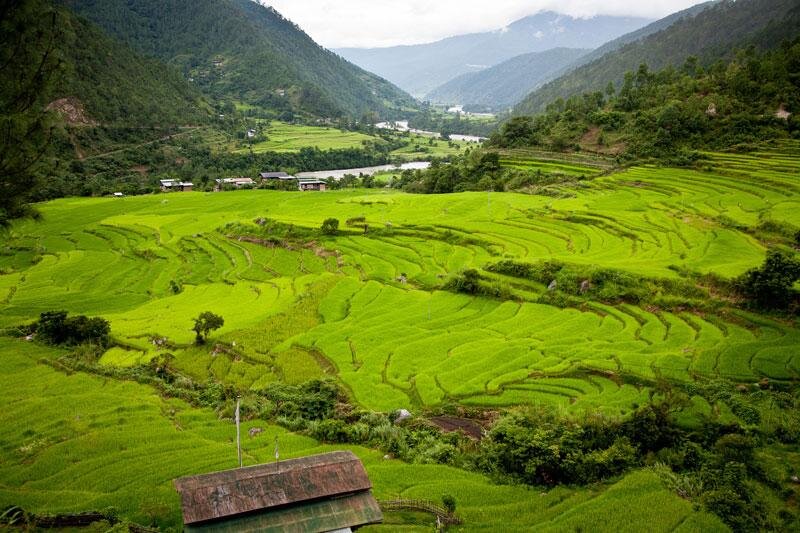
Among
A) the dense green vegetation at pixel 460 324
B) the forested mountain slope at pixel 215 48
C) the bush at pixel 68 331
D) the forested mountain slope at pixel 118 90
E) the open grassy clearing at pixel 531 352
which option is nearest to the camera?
the dense green vegetation at pixel 460 324

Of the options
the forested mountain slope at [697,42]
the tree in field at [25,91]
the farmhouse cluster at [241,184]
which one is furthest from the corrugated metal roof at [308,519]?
the forested mountain slope at [697,42]

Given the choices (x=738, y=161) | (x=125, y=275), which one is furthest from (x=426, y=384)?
(x=738, y=161)

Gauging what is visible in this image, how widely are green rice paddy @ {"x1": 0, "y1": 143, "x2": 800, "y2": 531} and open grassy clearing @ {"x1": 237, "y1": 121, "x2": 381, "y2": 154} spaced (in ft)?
192

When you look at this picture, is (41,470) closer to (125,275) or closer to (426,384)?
(426,384)

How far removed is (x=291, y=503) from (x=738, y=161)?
5508 cm

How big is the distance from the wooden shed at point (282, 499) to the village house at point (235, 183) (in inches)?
2960

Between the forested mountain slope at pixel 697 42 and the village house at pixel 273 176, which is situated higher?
the forested mountain slope at pixel 697 42

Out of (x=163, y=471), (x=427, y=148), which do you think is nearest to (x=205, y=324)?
(x=163, y=471)

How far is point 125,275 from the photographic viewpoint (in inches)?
1770

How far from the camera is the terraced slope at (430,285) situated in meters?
23.3

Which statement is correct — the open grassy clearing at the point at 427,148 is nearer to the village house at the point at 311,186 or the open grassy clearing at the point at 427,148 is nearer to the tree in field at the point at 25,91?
the village house at the point at 311,186

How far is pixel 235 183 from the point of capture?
85562 mm

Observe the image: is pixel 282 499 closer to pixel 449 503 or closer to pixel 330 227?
pixel 449 503

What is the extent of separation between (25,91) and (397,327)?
68.3ft
